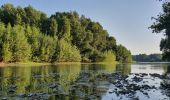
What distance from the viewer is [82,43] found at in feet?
614

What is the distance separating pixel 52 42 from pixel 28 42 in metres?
13.8

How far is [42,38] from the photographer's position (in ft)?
445

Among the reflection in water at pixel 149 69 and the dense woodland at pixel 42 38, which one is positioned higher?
the dense woodland at pixel 42 38

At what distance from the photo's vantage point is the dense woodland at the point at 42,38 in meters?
113

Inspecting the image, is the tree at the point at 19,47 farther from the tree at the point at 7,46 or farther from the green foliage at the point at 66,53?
the green foliage at the point at 66,53

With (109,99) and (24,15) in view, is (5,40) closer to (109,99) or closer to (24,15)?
(24,15)

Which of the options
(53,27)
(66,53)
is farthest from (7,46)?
(53,27)

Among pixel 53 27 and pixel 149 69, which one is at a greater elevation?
pixel 53 27

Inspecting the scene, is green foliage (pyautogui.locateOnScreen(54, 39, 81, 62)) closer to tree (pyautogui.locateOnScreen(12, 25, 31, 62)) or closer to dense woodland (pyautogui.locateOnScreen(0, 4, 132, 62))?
dense woodland (pyautogui.locateOnScreen(0, 4, 132, 62))

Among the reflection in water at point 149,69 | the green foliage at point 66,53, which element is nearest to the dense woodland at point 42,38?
the green foliage at point 66,53

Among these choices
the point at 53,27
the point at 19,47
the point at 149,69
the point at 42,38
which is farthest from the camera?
the point at 53,27

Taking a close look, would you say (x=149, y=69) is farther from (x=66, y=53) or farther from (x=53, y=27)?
(x=53, y=27)

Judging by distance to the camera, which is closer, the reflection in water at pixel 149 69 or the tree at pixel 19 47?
the reflection in water at pixel 149 69

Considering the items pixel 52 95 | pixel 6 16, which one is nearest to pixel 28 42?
pixel 6 16
